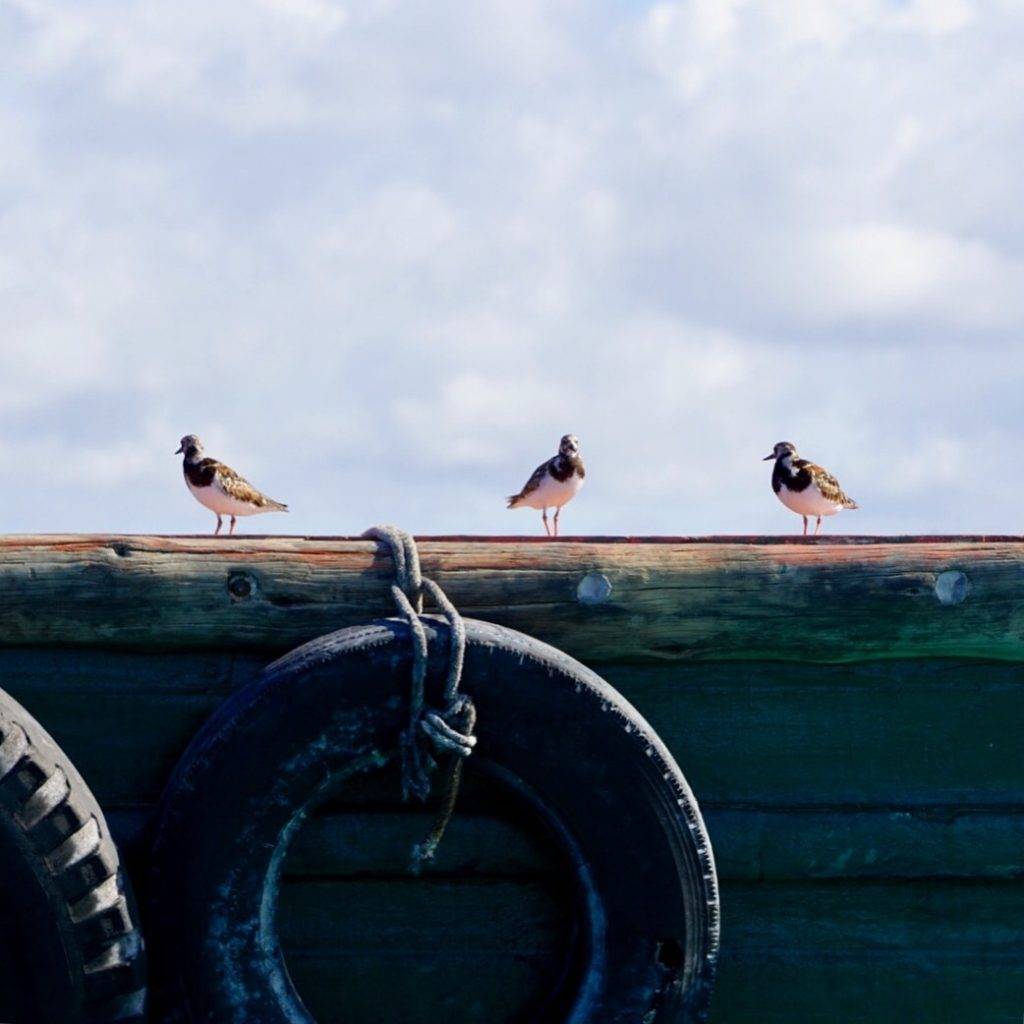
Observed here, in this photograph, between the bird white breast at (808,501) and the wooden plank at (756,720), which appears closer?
the wooden plank at (756,720)

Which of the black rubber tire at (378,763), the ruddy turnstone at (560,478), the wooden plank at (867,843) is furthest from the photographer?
the ruddy turnstone at (560,478)

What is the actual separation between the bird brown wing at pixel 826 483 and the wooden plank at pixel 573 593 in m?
8.99

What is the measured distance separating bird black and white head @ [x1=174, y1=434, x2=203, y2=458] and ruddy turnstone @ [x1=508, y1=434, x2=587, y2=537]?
2.90 metres

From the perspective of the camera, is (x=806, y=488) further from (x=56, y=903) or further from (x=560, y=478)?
(x=56, y=903)

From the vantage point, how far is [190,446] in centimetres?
1459

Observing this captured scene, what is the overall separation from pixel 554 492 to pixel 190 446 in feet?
10.4

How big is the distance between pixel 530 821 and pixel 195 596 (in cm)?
104

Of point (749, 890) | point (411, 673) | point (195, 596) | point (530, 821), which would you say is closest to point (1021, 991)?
point (749, 890)

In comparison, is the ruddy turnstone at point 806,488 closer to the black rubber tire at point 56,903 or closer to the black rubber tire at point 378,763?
the black rubber tire at point 378,763

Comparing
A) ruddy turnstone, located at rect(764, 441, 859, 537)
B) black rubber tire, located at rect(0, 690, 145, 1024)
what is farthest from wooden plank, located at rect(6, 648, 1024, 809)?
ruddy turnstone, located at rect(764, 441, 859, 537)

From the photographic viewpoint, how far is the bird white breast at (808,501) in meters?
13.6

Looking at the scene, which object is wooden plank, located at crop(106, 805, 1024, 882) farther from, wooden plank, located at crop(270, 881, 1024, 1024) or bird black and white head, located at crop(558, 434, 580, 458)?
bird black and white head, located at crop(558, 434, 580, 458)

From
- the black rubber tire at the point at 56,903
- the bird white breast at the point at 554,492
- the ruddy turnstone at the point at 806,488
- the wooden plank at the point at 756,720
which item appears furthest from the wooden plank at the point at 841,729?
the bird white breast at the point at 554,492

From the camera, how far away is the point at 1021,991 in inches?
181
